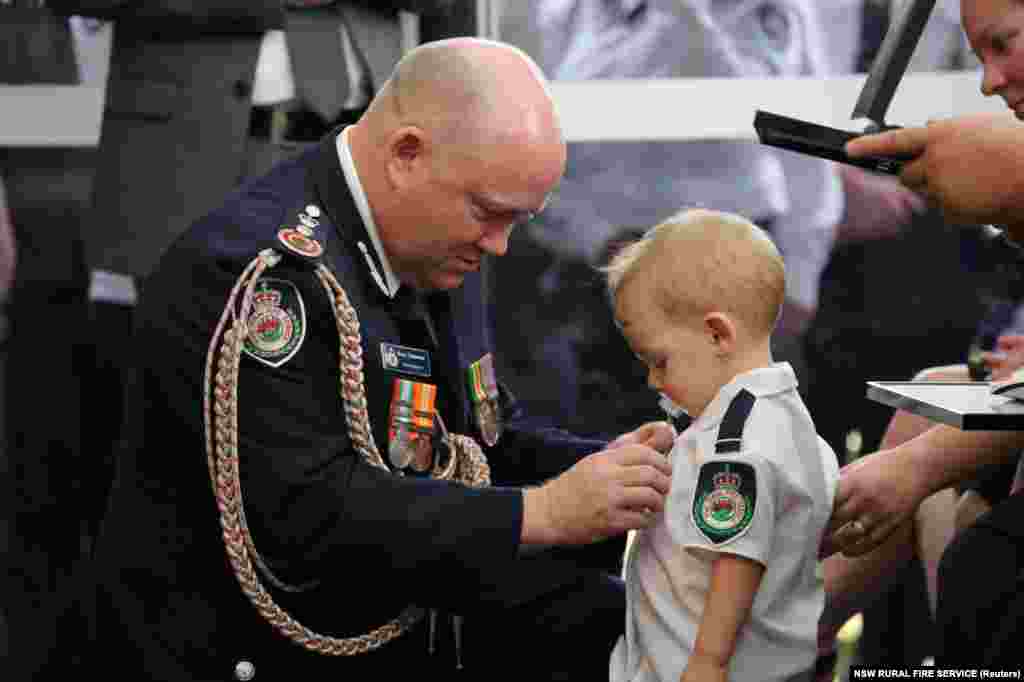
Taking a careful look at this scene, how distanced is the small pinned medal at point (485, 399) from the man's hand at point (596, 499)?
314 millimetres

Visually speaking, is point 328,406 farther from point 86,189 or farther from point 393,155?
point 86,189

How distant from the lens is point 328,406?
1720mm

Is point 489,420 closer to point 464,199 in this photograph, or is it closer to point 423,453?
point 423,453

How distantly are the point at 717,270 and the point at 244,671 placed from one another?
797 mm

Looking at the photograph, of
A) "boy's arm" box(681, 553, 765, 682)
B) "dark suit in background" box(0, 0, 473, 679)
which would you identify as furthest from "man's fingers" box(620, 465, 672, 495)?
"dark suit in background" box(0, 0, 473, 679)

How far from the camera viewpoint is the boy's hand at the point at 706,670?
162cm

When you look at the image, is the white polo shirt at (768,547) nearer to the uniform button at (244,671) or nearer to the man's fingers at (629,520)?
the man's fingers at (629,520)

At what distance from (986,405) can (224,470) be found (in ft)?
2.92

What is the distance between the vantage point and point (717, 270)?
68.2 inches

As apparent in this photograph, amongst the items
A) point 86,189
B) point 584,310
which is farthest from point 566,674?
point 86,189

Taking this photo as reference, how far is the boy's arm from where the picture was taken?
1.62 m

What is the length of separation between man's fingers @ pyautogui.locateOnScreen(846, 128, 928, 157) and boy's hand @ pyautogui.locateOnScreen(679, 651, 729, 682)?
621mm

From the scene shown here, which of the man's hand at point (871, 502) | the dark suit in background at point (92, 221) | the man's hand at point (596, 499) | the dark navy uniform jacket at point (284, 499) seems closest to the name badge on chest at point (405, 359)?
the dark navy uniform jacket at point (284, 499)

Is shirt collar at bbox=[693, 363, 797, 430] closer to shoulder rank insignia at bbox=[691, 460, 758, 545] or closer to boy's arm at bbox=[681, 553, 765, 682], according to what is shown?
shoulder rank insignia at bbox=[691, 460, 758, 545]
